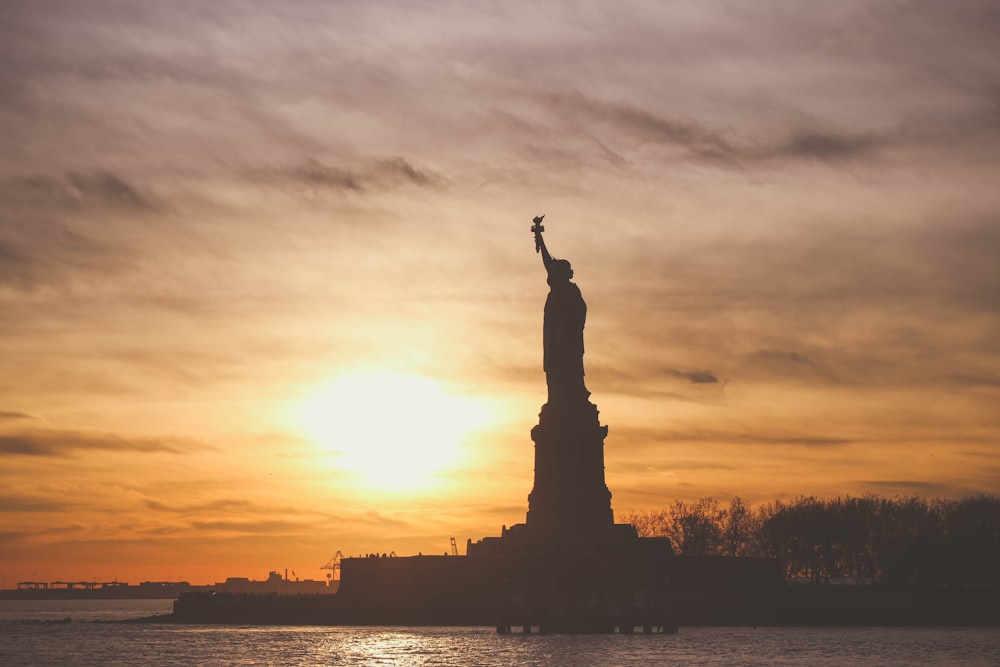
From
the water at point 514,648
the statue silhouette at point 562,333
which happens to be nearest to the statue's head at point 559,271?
the statue silhouette at point 562,333

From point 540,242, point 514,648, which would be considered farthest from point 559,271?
point 514,648

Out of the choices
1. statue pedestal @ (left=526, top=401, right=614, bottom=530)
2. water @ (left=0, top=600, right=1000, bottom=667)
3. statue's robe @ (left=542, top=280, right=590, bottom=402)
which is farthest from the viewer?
statue's robe @ (left=542, top=280, right=590, bottom=402)

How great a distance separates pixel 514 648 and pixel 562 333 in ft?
82.0

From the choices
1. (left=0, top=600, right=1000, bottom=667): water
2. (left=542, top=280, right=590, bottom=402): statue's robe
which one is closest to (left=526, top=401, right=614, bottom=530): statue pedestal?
(left=542, top=280, right=590, bottom=402): statue's robe

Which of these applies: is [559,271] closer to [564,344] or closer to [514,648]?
[564,344]

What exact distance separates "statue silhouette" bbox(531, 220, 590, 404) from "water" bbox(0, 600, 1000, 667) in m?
16.3

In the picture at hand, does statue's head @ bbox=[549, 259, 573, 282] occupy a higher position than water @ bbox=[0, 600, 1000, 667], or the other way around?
statue's head @ bbox=[549, 259, 573, 282]

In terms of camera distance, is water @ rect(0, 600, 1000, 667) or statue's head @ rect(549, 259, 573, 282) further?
statue's head @ rect(549, 259, 573, 282)

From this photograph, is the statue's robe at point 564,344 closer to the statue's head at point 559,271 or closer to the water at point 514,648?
→ the statue's head at point 559,271

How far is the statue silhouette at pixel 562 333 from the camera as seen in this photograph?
93062 millimetres

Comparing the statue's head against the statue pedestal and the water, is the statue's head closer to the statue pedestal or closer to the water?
the statue pedestal

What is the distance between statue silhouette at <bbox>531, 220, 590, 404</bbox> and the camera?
9306cm

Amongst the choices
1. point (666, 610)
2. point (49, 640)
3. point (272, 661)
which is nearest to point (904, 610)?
point (666, 610)

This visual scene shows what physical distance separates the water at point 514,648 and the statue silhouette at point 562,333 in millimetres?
16342
